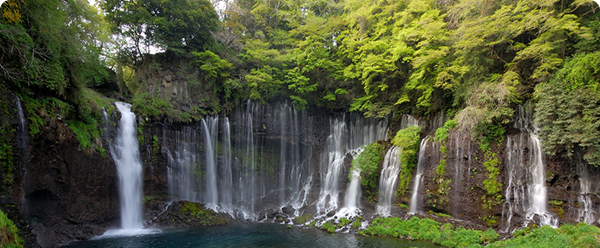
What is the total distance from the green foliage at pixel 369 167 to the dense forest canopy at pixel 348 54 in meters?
3.05

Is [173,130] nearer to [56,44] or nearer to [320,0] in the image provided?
[56,44]

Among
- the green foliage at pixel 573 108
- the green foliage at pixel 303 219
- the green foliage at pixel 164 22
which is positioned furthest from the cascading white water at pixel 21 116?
the green foliage at pixel 573 108

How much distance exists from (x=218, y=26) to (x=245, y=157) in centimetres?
935

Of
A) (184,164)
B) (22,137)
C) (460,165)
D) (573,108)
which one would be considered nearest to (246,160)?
(184,164)

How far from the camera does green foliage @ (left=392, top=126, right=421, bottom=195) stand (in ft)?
50.3

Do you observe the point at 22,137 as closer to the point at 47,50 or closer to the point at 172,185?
the point at 47,50

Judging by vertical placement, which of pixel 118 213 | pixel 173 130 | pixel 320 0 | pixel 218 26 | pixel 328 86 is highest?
pixel 320 0

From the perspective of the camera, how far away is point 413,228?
13.2 metres

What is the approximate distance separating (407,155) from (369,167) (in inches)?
91.3

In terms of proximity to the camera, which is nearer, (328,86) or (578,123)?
(578,123)

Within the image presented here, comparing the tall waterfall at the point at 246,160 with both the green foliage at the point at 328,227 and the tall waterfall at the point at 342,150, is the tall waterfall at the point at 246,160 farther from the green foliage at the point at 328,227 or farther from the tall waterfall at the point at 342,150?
the green foliage at the point at 328,227

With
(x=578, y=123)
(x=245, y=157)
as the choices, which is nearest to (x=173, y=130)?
(x=245, y=157)

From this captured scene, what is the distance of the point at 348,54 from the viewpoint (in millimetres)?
19906

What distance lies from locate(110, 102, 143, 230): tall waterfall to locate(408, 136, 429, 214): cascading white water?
14.1 metres
